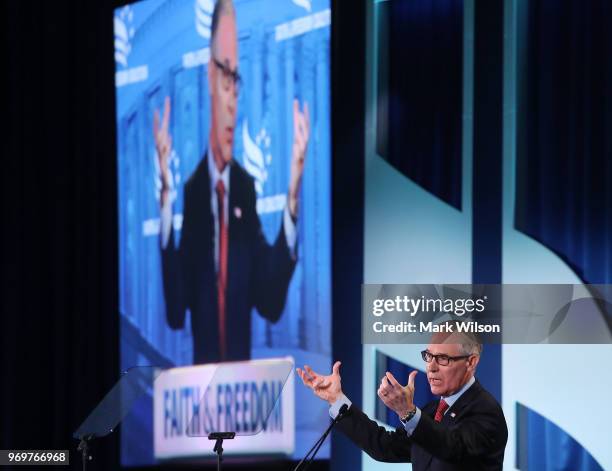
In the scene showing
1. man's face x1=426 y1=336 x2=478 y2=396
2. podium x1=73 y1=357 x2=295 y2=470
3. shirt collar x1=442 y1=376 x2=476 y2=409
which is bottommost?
podium x1=73 y1=357 x2=295 y2=470

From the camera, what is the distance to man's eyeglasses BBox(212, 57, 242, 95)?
6234 millimetres

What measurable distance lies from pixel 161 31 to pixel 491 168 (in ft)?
7.42

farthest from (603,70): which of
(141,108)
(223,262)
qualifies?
(141,108)

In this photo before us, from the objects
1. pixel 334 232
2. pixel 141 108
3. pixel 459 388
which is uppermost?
pixel 141 108

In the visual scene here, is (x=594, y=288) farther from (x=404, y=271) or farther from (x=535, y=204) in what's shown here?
(x=404, y=271)

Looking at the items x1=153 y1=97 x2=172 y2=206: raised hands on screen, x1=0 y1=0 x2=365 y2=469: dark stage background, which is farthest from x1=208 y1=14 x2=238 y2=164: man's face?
x1=0 y1=0 x2=365 y2=469: dark stage background

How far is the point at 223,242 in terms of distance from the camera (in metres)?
6.22

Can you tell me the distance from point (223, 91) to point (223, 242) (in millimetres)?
896

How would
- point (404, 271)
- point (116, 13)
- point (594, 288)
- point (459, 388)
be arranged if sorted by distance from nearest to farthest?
point (459, 388)
point (594, 288)
point (404, 271)
point (116, 13)

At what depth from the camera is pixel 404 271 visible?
5766mm

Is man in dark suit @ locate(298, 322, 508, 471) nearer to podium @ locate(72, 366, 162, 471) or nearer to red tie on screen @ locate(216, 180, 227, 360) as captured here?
podium @ locate(72, 366, 162, 471)

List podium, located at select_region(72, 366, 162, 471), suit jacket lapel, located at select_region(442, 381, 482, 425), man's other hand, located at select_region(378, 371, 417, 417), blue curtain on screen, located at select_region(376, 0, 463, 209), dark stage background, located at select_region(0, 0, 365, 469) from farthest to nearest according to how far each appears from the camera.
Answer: dark stage background, located at select_region(0, 0, 365, 469) → blue curtain on screen, located at select_region(376, 0, 463, 209) → podium, located at select_region(72, 366, 162, 471) → suit jacket lapel, located at select_region(442, 381, 482, 425) → man's other hand, located at select_region(378, 371, 417, 417)

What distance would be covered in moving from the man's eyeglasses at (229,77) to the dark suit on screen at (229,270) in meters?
0.46

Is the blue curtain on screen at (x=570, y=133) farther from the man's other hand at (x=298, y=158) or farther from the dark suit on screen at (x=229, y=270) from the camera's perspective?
the dark suit on screen at (x=229, y=270)
